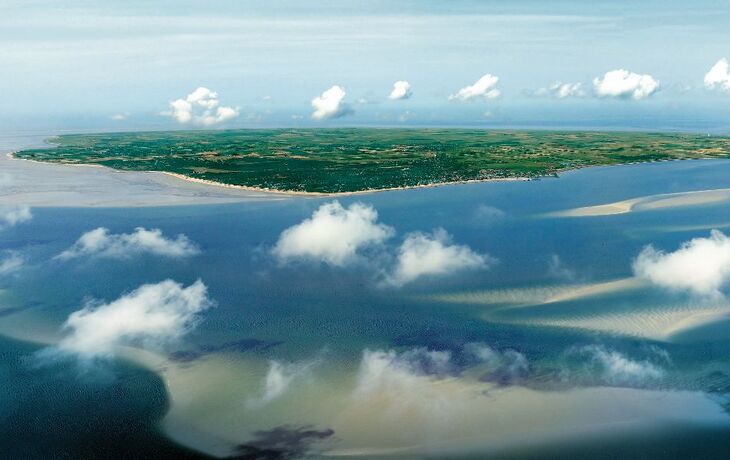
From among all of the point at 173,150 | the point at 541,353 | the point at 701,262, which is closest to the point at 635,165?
the point at 701,262

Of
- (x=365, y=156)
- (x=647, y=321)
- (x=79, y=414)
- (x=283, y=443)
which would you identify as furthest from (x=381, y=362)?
(x=365, y=156)

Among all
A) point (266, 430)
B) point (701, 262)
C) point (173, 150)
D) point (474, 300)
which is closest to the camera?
point (266, 430)

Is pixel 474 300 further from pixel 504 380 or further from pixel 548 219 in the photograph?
pixel 548 219

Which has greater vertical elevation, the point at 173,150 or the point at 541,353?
the point at 173,150

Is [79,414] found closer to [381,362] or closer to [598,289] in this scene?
[381,362]

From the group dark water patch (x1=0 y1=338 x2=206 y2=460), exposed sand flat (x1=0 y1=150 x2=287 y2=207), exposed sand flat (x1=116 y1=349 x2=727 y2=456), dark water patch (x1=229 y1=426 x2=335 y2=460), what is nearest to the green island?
exposed sand flat (x1=0 y1=150 x2=287 y2=207)

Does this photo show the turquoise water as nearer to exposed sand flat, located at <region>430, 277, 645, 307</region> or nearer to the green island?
exposed sand flat, located at <region>430, 277, 645, 307</region>

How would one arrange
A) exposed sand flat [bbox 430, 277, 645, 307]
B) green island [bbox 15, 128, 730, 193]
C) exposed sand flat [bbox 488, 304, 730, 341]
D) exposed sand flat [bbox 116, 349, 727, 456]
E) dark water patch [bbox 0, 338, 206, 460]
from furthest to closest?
green island [bbox 15, 128, 730, 193] → exposed sand flat [bbox 430, 277, 645, 307] → exposed sand flat [bbox 488, 304, 730, 341] → exposed sand flat [bbox 116, 349, 727, 456] → dark water patch [bbox 0, 338, 206, 460]
